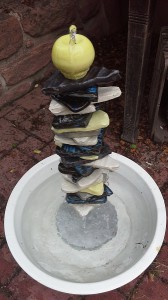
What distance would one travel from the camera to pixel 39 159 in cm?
191

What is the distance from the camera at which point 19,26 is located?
2.09m

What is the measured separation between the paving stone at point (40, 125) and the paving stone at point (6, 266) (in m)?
0.71

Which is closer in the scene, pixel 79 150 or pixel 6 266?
pixel 79 150

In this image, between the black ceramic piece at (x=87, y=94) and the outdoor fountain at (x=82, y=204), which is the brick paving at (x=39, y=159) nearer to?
the outdoor fountain at (x=82, y=204)

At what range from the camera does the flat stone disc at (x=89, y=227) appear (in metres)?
1.32

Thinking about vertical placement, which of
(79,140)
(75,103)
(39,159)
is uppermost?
(75,103)

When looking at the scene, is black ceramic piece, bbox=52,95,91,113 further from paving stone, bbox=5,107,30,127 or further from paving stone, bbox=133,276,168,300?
paving stone, bbox=5,107,30,127

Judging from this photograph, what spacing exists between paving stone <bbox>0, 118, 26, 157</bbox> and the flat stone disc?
75 centimetres

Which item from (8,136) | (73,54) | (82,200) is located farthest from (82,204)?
(8,136)

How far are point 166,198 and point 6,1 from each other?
1416mm

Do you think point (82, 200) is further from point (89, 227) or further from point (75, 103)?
point (75, 103)

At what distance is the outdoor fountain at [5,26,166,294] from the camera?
933mm

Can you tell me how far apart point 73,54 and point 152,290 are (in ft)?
3.24

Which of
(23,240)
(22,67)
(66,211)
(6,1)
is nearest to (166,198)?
(66,211)
